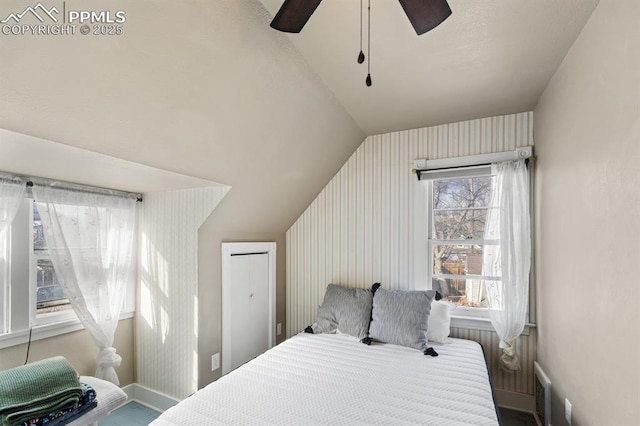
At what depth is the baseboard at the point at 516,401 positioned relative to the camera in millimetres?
2430

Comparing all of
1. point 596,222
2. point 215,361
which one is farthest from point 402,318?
point 215,361

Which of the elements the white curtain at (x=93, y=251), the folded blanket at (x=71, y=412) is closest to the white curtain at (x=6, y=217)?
the white curtain at (x=93, y=251)

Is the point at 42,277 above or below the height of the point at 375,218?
below

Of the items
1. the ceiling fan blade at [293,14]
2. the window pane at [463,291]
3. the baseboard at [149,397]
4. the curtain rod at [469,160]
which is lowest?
the baseboard at [149,397]

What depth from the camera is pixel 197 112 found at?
1639mm

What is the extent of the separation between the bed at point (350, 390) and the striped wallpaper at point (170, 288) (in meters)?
0.78

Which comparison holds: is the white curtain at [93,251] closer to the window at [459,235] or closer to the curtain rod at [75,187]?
the curtain rod at [75,187]

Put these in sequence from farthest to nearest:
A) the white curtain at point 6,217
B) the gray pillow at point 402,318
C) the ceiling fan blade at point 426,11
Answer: the gray pillow at point 402,318
the white curtain at point 6,217
the ceiling fan blade at point 426,11

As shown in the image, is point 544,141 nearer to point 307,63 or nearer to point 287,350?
point 307,63

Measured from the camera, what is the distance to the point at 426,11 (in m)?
1.05

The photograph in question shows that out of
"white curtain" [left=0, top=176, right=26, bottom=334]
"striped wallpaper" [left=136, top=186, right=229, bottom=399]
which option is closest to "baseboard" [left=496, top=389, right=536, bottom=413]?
"striped wallpaper" [left=136, top=186, right=229, bottom=399]

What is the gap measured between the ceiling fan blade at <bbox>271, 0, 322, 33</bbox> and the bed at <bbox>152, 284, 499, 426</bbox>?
66.8 inches

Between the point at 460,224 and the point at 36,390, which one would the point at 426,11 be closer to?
the point at 460,224

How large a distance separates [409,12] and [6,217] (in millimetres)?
2513
